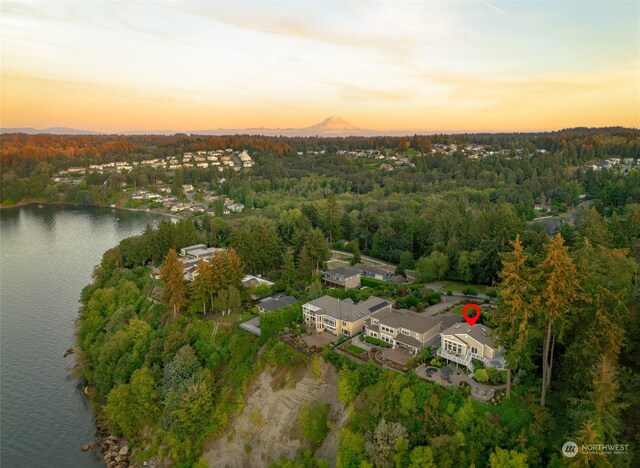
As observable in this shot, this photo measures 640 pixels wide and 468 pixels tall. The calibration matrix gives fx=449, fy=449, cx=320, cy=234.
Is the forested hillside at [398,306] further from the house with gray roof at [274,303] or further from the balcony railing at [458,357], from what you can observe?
the balcony railing at [458,357]

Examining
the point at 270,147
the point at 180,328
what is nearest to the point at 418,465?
the point at 180,328

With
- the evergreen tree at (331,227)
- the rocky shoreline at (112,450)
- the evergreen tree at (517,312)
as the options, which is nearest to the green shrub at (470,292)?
the evergreen tree at (517,312)

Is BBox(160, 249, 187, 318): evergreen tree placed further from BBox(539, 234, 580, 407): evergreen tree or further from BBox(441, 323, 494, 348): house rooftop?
BBox(539, 234, 580, 407): evergreen tree

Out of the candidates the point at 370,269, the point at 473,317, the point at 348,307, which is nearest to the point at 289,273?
the point at 370,269

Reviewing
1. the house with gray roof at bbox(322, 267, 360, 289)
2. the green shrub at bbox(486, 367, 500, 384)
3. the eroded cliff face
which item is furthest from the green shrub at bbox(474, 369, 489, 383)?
the house with gray roof at bbox(322, 267, 360, 289)

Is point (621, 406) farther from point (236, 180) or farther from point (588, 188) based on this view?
point (236, 180)

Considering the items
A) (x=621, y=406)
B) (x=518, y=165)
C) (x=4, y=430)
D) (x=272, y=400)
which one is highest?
(x=518, y=165)
